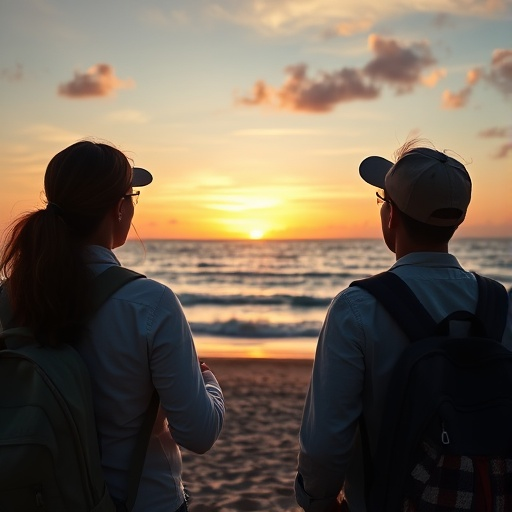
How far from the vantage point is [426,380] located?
1635 millimetres

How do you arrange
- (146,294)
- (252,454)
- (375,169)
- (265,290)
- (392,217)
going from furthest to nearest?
(265,290) → (252,454) → (375,169) → (392,217) → (146,294)

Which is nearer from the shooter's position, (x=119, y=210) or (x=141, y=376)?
(x=141, y=376)

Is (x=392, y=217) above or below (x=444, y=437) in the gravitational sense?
above

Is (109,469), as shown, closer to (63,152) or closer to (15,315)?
(15,315)

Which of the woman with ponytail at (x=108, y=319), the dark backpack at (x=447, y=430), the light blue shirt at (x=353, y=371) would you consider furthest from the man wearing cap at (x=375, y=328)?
the woman with ponytail at (x=108, y=319)

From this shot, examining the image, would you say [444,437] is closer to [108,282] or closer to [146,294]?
[146,294]

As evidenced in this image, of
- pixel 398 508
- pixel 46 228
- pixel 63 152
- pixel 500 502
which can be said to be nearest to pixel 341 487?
pixel 398 508

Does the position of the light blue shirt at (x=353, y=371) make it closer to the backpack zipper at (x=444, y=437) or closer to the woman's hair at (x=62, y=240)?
the backpack zipper at (x=444, y=437)

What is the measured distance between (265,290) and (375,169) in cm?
2320

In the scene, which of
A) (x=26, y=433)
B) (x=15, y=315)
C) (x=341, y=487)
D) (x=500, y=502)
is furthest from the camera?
(x=341, y=487)

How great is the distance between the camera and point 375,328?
177cm

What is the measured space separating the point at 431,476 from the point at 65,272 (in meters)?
1.08

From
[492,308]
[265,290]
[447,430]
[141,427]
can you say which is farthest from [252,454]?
[265,290]

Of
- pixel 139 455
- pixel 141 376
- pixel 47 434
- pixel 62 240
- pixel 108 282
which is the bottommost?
pixel 139 455
